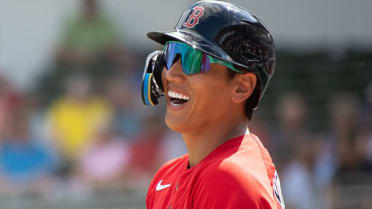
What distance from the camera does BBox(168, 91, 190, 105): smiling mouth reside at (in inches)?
84.3

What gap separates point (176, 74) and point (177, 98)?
0.08 m

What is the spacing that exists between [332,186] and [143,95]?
4.18m

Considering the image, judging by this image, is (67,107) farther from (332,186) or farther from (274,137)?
(332,186)

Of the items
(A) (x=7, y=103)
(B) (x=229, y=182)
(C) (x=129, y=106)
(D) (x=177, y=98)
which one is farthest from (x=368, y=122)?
(B) (x=229, y=182)

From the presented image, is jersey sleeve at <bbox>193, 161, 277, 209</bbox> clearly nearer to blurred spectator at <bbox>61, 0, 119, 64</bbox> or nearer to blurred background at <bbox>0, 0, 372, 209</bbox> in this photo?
blurred background at <bbox>0, 0, 372, 209</bbox>

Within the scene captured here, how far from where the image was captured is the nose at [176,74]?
2135 mm

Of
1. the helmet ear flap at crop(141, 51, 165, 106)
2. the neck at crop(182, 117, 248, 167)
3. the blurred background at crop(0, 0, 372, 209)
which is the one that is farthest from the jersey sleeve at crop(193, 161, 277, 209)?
the blurred background at crop(0, 0, 372, 209)

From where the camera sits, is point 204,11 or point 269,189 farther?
point 204,11

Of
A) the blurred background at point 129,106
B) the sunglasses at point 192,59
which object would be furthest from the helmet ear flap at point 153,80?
the blurred background at point 129,106

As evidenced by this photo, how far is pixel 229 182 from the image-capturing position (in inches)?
72.5

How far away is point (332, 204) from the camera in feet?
20.0

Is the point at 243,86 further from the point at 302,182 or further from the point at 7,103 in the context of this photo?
the point at 7,103

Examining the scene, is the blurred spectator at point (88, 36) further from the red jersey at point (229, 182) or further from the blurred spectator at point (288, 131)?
the red jersey at point (229, 182)

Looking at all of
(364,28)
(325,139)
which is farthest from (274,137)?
(364,28)
